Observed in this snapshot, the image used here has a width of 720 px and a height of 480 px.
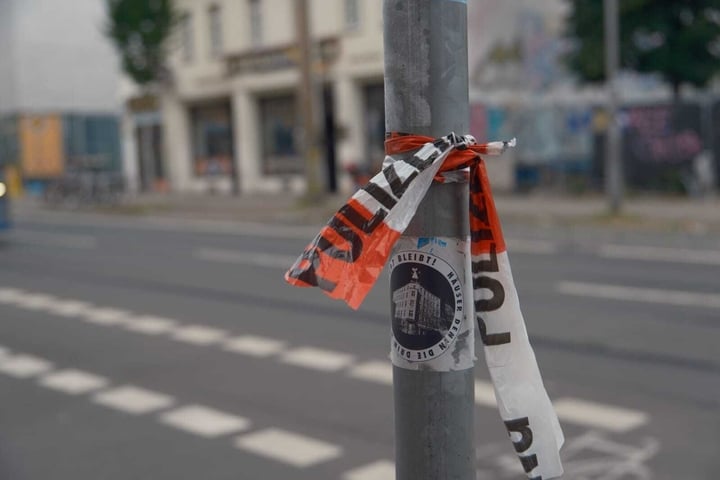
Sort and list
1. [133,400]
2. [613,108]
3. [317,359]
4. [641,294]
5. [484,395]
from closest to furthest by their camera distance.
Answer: [484,395] → [133,400] → [317,359] → [641,294] → [613,108]

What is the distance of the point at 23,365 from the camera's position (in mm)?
8523

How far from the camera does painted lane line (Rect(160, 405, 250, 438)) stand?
6438mm

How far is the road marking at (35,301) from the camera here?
11.9m

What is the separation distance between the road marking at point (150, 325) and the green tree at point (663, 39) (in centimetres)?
1856

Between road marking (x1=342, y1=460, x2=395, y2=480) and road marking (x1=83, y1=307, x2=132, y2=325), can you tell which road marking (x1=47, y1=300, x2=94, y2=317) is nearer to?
road marking (x1=83, y1=307, x2=132, y2=325)

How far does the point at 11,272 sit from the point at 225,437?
10.4 metres

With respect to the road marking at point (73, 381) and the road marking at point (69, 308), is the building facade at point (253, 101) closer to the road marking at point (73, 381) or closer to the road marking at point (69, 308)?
the road marking at point (69, 308)

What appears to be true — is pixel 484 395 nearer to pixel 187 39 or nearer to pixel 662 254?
pixel 662 254

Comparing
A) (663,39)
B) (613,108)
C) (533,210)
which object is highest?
(663,39)

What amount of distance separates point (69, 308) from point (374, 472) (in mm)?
7167

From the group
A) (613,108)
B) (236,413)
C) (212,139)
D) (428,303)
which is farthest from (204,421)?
(212,139)

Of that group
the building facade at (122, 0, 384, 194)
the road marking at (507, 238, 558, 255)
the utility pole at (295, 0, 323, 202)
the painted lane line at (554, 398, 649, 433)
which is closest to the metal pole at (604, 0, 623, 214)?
the road marking at (507, 238, 558, 255)

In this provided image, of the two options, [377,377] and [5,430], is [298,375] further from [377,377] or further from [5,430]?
[5,430]

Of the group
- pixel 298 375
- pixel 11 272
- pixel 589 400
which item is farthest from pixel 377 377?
pixel 11 272
